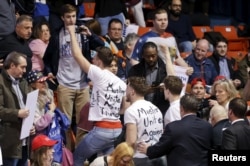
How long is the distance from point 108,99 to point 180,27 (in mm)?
5267

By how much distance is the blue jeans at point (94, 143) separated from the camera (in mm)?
11742

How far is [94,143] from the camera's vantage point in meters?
11.7

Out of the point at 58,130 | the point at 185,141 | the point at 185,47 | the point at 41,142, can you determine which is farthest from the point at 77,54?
the point at 185,47

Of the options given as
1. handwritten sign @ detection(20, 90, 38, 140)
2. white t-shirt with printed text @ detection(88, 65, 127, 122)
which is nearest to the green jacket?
handwritten sign @ detection(20, 90, 38, 140)

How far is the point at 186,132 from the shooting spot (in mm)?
10773

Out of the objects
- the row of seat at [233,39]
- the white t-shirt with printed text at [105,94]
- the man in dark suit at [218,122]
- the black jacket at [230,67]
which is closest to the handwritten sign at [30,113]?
the white t-shirt with printed text at [105,94]

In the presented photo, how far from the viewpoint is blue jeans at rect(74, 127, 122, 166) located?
11742mm

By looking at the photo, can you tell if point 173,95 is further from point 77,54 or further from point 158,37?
point 158,37

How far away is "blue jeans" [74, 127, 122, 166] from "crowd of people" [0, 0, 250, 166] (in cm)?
1

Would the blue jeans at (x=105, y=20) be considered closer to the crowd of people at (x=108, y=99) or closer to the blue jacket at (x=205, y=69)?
the crowd of people at (x=108, y=99)

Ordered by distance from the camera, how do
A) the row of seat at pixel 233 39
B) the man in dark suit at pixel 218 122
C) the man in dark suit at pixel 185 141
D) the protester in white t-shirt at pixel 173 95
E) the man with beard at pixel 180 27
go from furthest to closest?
the row of seat at pixel 233 39 < the man with beard at pixel 180 27 < the protester in white t-shirt at pixel 173 95 < the man in dark suit at pixel 218 122 < the man in dark suit at pixel 185 141

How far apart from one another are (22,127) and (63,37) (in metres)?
2.48

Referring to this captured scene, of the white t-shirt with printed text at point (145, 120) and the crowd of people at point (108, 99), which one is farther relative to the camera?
the white t-shirt with printed text at point (145, 120)

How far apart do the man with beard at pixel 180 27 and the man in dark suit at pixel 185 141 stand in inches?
221
